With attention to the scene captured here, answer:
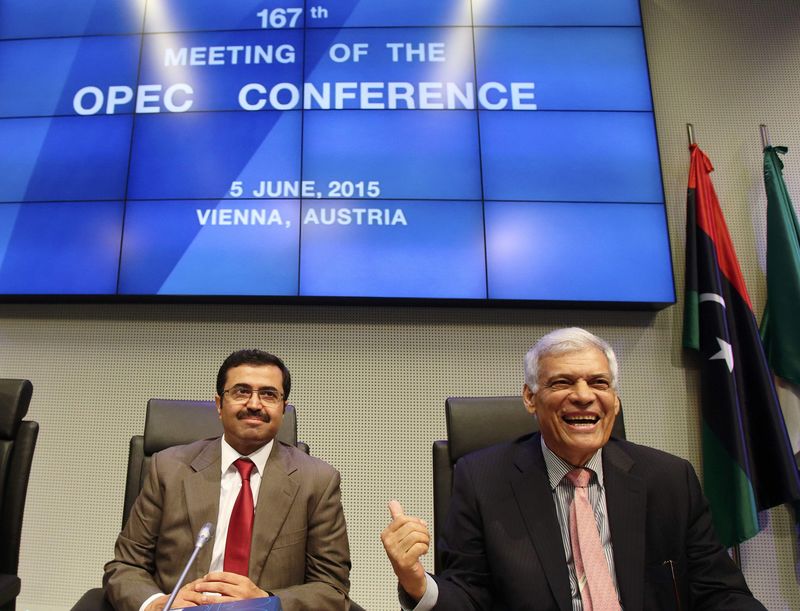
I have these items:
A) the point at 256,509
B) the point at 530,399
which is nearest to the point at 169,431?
the point at 256,509

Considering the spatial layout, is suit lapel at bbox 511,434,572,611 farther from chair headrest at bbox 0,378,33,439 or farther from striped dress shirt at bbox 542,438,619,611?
chair headrest at bbox 0,378,33,439

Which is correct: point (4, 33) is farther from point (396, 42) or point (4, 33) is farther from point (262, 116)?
point (396, 42)

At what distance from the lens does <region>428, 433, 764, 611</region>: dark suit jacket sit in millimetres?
1188

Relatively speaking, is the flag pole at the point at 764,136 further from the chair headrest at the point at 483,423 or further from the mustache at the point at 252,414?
the mustache at the point at 252,414

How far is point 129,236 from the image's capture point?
2697 mm

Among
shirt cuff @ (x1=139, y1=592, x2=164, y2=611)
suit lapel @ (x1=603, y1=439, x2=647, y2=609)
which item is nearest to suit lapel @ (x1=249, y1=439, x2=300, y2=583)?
shirt cuff @ (x1=139, y1=592, x2=164, y2=611)

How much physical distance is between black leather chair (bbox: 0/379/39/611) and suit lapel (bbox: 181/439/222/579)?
585 mm

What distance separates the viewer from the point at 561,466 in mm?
1331

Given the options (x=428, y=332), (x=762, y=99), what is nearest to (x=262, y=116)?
(x=428, y=332)

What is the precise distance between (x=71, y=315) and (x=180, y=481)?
68.3 inches

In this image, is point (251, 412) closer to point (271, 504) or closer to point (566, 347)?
point (271, 504)

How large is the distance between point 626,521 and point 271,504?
964 millimetres

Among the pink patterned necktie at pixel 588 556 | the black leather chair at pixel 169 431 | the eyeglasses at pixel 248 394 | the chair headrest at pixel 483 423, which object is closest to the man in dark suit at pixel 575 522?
the pink patterned necktie at pixel 588 556

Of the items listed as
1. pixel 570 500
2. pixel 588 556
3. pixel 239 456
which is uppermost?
pixel 239 456
